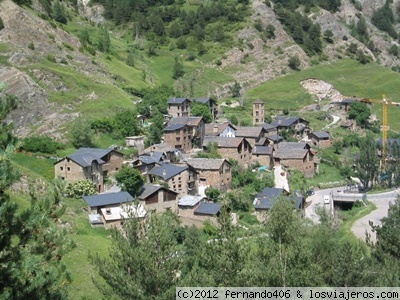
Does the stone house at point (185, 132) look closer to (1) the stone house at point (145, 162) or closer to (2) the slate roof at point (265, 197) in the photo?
(1) the stone house at point (145, 162)

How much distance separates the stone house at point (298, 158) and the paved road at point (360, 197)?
3540 mm

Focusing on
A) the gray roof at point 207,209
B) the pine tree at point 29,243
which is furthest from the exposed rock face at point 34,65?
the pine tree at point 29,243

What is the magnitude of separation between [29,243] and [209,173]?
35514 mm

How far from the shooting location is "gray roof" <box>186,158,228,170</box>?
47.6 metres

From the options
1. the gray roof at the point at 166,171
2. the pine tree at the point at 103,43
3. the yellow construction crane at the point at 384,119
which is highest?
the pine tree at the point at 103,43

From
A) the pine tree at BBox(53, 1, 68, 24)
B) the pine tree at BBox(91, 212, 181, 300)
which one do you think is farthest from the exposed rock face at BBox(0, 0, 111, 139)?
the pine tree at BBox(91, 212, 181, 300)

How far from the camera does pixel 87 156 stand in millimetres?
42000

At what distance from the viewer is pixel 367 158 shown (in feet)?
176

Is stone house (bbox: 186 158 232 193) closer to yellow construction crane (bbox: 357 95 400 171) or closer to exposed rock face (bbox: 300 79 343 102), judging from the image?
yellow construction crane (bbox: 357 95 400 171)

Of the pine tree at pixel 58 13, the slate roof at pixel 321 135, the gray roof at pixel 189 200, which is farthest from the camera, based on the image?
the pine tree at pixel 58 13

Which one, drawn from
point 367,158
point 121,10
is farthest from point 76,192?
point 121,10

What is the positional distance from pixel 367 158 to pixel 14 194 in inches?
1469

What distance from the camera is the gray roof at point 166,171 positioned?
44406 millimetres

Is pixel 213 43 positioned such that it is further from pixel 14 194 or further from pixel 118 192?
pixel 14 194
